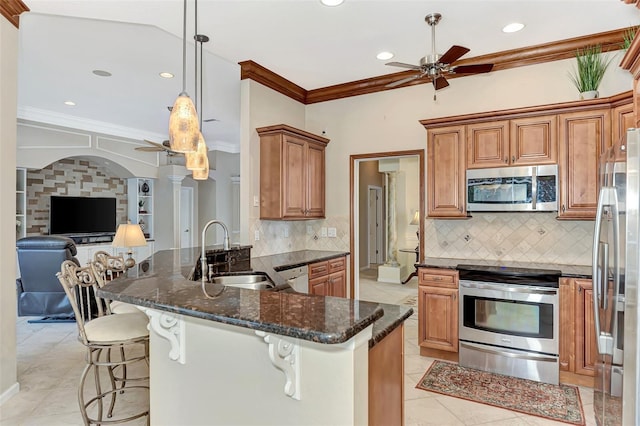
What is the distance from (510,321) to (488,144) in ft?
5.49

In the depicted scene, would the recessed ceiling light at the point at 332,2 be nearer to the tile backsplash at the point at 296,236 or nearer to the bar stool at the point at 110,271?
the tile backsplash at the point at 296,236

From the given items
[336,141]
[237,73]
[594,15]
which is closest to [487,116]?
[594,15]

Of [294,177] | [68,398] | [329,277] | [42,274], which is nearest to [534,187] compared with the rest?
[329,277]

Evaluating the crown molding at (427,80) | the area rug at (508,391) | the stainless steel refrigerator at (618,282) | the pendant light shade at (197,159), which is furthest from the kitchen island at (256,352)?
the crown molding at (427,80)

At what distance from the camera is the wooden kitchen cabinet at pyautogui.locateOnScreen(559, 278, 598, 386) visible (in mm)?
2926

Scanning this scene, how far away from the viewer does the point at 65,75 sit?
176 inches

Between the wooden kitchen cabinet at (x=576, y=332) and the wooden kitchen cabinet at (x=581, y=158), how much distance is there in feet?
2.18

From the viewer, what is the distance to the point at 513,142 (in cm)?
345

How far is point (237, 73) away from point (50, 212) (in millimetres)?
5171

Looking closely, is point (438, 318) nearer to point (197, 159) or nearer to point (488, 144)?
point (488, 144)

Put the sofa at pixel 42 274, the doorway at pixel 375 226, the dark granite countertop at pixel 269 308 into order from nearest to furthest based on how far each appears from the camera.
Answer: the dark granite countertop at pixel 269 308
the sofa at pixel 42 274
the doorway at pixel 375 226

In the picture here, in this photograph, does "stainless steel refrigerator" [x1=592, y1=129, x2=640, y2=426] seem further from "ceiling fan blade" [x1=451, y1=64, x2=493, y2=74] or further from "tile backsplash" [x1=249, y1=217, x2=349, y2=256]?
"tile backsplash" [x1=249, y1=217, x2=349, y2=256]

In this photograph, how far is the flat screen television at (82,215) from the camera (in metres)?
6.96

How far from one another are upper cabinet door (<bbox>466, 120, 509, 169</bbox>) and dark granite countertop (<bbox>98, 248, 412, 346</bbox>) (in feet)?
8.20
